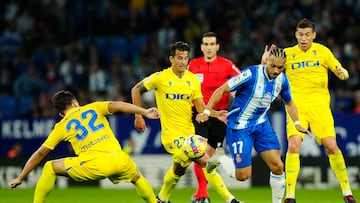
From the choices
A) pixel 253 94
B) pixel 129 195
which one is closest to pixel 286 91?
pixel 253 94

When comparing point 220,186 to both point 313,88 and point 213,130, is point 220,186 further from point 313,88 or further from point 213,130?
point 313,88

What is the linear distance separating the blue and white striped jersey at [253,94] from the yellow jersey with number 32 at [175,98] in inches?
33.0

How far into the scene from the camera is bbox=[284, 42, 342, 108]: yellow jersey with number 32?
12.3m

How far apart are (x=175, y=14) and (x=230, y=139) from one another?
36.0 ft

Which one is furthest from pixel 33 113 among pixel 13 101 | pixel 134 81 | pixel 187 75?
pixel 187 75

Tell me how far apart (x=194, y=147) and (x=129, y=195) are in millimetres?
→ 4188

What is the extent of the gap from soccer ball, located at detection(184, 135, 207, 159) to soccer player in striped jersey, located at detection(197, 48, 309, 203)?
0.42m

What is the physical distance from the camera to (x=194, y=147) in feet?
38.4

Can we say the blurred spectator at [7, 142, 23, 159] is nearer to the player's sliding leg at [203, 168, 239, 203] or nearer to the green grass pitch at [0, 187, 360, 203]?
the green grass pitch at [0, 187, 360, 203]

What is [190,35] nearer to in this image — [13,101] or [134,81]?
[134,81]

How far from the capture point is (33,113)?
67.3 ft

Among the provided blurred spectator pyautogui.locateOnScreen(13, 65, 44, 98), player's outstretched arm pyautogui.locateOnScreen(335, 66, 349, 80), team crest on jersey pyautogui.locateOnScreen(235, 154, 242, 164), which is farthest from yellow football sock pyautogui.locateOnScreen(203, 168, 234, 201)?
blurred spectator pyautogui.locateOnScreen(13, 65, 44, 98)

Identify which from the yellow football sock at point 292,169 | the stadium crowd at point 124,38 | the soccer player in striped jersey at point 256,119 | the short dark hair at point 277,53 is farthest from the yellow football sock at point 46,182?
the stadium crowd at point 124,38

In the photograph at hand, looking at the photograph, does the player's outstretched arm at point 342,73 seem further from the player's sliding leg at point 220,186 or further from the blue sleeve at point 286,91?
the player's sliding leg at point 220,186
